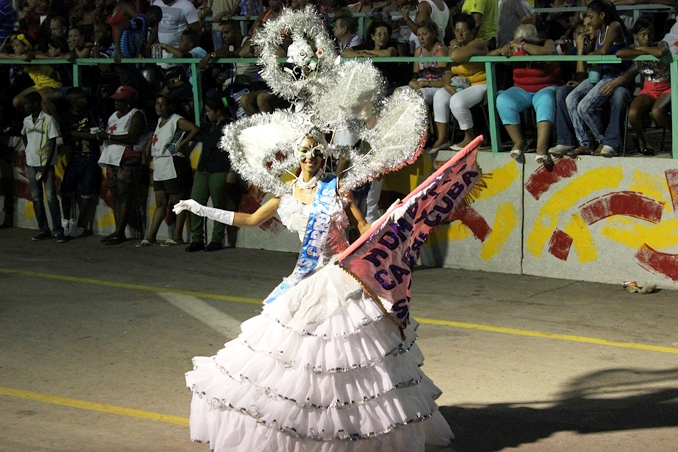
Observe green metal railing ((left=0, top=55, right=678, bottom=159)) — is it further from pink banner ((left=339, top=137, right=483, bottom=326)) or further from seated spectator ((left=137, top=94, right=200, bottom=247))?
pink banner ((left=339, top=137, right=483, bottom=326))

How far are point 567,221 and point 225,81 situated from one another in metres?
5.15

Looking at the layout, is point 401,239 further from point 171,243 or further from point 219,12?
point 219,12

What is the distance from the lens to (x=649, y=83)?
10.2 m

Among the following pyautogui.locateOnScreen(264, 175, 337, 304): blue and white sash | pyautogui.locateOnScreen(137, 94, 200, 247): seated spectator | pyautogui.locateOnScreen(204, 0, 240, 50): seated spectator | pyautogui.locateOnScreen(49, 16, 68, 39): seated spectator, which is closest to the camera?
pyautogui.locateOnScreen(264, 175, 337, 304): blue and white sash

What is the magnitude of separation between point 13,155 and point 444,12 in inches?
261

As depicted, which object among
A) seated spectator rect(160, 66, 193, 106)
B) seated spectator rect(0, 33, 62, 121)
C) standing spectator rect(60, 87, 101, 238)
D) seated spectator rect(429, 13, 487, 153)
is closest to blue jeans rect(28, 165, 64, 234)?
standing spectator rect(60, 87, 101, 238)

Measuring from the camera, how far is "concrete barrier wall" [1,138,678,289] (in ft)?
33.0

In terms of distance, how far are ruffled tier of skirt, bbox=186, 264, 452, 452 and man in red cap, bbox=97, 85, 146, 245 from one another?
7.80m

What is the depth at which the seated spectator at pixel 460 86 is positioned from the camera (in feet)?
36.2

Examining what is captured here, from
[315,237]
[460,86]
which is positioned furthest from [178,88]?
[315,237]

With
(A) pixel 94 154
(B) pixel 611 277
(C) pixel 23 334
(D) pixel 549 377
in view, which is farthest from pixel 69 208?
(D) pixel 549 377

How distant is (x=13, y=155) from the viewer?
579 inches

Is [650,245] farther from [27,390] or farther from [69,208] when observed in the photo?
[69,208]

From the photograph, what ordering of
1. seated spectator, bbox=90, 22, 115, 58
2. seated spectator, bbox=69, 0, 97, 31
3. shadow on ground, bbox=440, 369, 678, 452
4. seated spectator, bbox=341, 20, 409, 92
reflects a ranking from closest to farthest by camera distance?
shadow on ground, bbox=440, 369, 678, 452, seated spectator, bbox=341, 20, 409, 92, seated spectator, bbox=90, 22, 115, 58, seated spectator, bbox=69, 0, 97, 31
